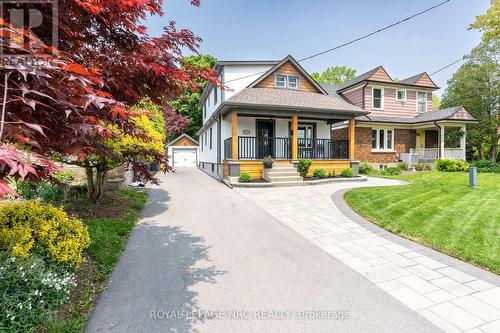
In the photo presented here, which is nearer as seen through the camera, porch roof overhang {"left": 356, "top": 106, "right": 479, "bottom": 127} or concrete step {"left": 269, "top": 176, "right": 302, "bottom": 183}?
concrete step {"left": 269, "top": 176, "right": 302, "bottom": 183}

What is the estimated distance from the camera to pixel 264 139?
14.1 m

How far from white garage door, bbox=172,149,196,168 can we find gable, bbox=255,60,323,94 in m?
16.1

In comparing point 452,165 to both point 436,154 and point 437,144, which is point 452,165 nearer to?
point 436,154

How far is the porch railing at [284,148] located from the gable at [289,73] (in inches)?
125

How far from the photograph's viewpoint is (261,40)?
12.3 meters

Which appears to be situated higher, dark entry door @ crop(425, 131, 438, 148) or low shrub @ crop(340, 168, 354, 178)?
dark entry door @ crop(425, 131, 438, 148)

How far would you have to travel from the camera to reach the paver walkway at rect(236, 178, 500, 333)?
2703mm

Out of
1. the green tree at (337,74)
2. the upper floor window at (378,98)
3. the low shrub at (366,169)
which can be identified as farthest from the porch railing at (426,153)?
the green tree at (337,74)

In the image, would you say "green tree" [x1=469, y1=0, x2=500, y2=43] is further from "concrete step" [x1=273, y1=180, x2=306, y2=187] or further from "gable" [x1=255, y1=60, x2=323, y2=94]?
"concrete step" [x1=273, y1=180, x2=306, y2=187]

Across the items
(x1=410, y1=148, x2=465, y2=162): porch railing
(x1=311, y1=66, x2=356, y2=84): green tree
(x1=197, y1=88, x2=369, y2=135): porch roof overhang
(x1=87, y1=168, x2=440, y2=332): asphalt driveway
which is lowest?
(x1=87, y1=168, x2=440, y2=332): asphalt driveway

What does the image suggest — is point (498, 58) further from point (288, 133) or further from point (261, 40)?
point (261, 40)

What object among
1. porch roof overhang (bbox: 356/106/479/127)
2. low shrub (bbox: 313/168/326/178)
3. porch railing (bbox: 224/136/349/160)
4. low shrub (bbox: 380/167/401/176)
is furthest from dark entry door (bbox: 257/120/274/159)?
low shrub (bbox: 380/167/401/176)

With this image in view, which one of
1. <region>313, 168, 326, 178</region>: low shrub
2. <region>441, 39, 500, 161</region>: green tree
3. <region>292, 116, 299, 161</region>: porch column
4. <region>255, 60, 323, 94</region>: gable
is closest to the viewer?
<region>292, 116, 299, 161</region>: porch column

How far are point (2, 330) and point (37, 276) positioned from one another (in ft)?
1.55
